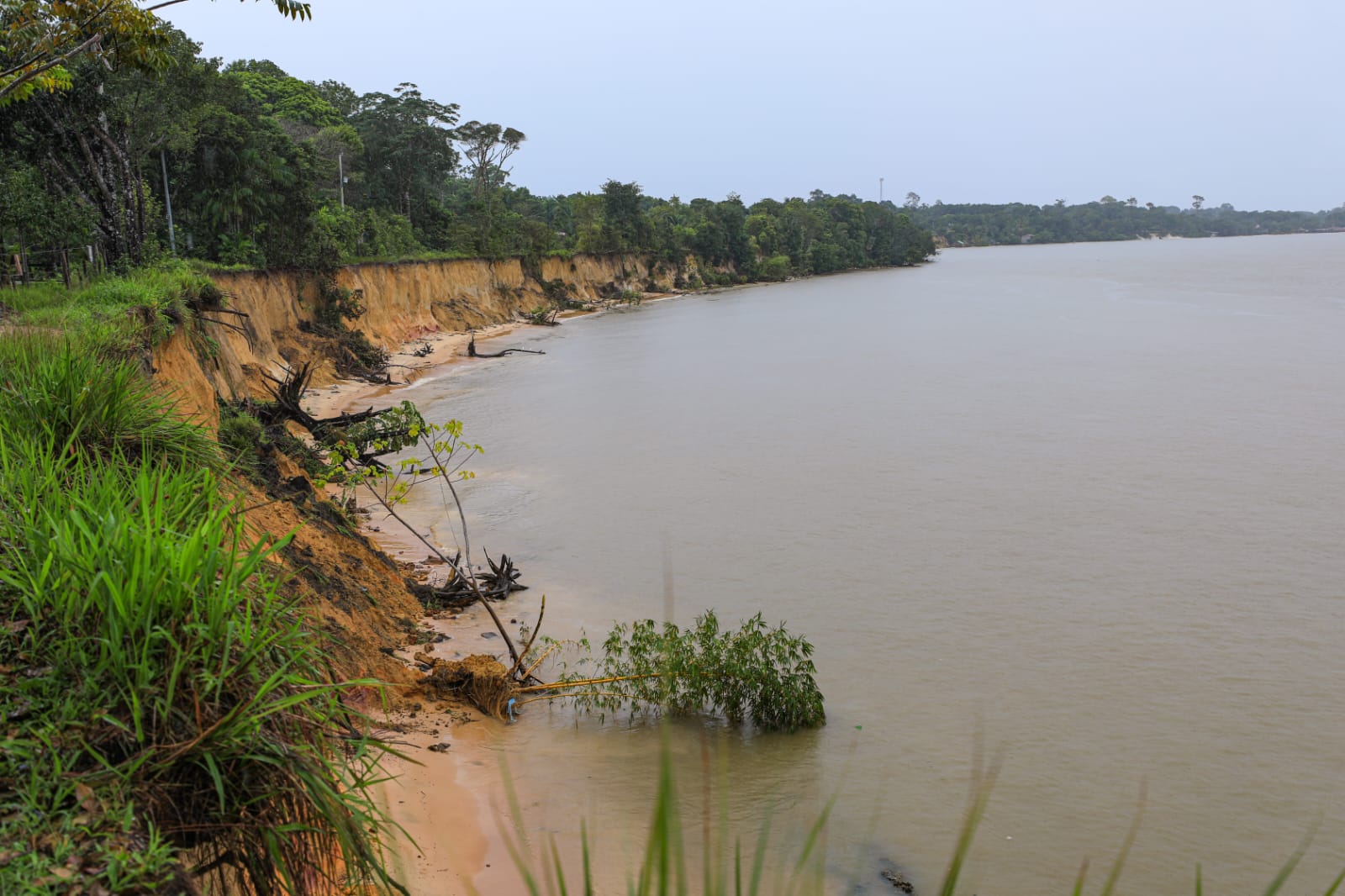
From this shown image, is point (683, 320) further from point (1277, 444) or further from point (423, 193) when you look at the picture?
point (1277, 444)

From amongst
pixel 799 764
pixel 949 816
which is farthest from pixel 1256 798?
pixel 799 764

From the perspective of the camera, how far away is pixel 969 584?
15.5m

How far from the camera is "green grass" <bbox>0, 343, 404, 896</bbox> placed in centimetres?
306

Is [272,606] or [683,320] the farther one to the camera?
[683,320]

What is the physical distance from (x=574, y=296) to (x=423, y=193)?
1404 centimetres

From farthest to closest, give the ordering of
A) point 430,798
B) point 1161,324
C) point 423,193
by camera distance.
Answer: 1. point 423,193
2. point 1161,324
3. point 430,798

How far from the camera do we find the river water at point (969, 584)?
8938 mm

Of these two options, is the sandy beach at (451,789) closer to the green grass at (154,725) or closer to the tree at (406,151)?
the green grass at (154,725)

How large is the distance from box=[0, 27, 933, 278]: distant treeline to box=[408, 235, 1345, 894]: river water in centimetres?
874

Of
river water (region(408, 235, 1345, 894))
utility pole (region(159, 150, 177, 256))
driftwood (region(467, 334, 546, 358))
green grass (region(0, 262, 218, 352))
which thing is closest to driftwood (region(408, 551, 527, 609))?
river water (region(408, 235, 1345, 894))

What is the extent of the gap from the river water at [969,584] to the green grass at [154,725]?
1.80 m

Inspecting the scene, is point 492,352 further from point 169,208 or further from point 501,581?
point 501,581

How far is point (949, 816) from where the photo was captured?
899cm

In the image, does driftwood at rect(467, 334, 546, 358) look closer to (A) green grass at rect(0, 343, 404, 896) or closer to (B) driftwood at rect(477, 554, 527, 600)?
(B) driftwood at rect(477, 554, 527, 600)
